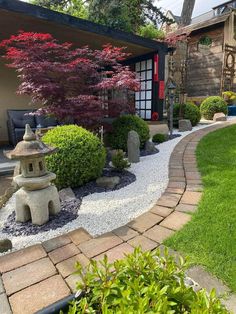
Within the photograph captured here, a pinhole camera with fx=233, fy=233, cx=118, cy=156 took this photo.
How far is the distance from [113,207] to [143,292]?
63.8 inches

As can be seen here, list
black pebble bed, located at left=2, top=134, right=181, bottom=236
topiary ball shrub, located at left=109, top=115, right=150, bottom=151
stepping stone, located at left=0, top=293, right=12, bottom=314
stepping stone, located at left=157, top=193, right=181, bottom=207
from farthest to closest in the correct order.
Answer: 1. topiary ball shrub, located at left=109, top=115, right=150, bottom=151
2. stepping stone, located at left=157, top=193, right=181, bottom=207
3. black pebble bed, located at left=2, top=134, right=181, bottom=236
4. stepping stone, located at left=0, top=293, right=12, bottom=314

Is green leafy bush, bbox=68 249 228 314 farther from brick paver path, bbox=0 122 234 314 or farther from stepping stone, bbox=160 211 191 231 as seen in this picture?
stepping stone, bbox=160 211 191 231

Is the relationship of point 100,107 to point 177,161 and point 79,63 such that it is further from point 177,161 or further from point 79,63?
point 177,161

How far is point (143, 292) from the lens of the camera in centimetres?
95

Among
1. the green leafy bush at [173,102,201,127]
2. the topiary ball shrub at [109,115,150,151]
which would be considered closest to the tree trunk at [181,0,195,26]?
the green leafy bush at [173,102,201,127]

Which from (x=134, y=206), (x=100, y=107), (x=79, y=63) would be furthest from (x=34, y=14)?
(x=134, y=206)

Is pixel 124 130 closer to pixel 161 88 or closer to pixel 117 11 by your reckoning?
pixel 161 88

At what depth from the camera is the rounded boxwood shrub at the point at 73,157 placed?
2939 millimetres

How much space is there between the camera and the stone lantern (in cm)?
219

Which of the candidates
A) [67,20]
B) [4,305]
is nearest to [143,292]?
[4,305]

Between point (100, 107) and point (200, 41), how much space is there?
9.67 meters

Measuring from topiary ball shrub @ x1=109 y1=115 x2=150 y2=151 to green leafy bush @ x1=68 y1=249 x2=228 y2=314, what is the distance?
373 centimetres

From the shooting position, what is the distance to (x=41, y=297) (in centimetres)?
140

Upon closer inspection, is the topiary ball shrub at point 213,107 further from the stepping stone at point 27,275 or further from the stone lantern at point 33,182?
the stepping stone at point 27,275
